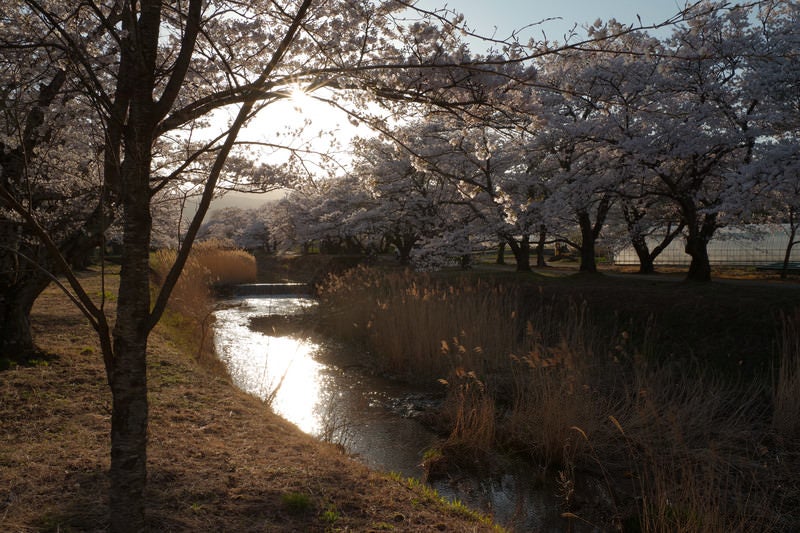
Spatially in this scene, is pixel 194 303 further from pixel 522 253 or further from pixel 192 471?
pixel 522 253

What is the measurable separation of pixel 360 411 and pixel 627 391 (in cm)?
351

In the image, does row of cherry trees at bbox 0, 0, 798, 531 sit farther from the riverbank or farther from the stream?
the stream

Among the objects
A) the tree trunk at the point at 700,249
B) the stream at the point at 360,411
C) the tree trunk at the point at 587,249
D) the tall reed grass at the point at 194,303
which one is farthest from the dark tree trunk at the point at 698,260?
the tall reed grass at the point at 194,303

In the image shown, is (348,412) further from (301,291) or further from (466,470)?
(301,291)

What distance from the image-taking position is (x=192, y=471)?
149 inches

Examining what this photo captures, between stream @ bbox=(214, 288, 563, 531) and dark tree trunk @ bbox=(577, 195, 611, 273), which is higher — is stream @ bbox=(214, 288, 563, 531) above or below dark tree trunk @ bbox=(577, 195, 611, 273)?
below

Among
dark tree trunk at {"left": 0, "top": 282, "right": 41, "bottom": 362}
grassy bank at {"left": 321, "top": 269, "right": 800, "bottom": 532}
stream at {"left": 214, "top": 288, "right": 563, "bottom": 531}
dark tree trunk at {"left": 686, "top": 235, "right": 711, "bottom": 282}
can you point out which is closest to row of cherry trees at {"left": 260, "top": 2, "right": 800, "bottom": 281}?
dark tree trunk at {"left": 686, "top": 235, "right": 711, "bottom": 282}

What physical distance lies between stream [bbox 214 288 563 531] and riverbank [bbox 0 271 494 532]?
831mm

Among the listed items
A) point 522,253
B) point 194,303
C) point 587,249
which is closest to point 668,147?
point 587,249

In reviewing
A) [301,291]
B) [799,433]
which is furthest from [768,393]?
[301,291]

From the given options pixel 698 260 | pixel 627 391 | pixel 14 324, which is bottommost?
pixel 627 391

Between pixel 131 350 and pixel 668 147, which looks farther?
pixel 668 147

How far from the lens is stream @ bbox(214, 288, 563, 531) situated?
4.99 meters

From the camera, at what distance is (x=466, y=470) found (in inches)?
221
